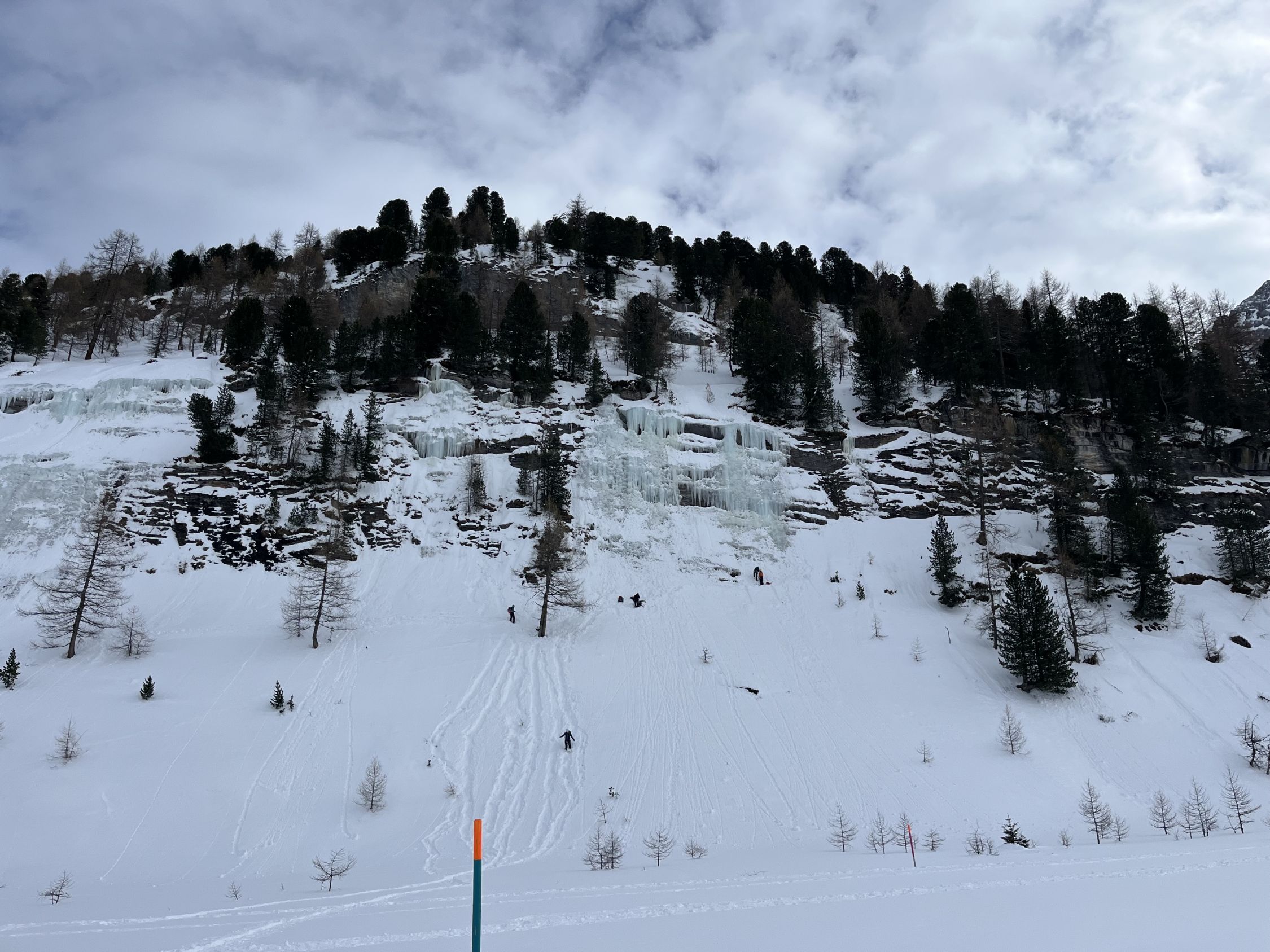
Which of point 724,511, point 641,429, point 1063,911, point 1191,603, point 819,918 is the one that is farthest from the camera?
point 641,429

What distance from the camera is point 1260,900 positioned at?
5.72 metres

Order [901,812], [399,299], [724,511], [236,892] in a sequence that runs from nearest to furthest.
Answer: [236,892] < [901,812] < [724,511] < [399,299]

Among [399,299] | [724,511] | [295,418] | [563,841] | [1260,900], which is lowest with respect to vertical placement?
[563,841]

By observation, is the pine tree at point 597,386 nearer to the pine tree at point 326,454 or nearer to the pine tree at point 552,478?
the pine tree at point 552,478

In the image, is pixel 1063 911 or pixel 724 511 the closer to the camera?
pixel 1063 911

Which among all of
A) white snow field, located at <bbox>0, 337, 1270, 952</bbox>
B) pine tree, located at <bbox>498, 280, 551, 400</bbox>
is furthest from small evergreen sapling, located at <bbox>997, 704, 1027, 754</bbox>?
pine tree, located at <bbox>498, 280, 551, 400</bbox>

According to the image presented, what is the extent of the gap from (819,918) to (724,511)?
31.3 metres

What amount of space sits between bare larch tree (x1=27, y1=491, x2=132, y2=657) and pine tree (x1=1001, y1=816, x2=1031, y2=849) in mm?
29665

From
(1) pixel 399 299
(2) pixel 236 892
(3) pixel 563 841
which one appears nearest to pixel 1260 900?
(3) pixel 563 841

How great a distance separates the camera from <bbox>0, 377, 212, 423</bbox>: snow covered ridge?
35.5 meters

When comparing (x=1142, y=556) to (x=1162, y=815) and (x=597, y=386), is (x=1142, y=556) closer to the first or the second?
(x=1162, y=815)

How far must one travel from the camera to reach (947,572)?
28.6m

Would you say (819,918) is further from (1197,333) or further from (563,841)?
(1197,333)

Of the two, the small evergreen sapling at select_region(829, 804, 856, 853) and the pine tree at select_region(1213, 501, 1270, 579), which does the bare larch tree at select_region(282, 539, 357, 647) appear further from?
the pine tree at select_region(1213, 501, 1270, 579)
